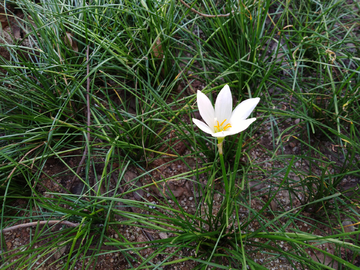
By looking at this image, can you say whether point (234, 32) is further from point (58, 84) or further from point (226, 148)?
point (58, 84)

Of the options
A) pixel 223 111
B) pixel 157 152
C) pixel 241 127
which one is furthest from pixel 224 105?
pixel 157 152

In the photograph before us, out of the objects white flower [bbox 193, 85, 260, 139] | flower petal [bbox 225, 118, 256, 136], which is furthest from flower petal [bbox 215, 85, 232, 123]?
flower petal [bbox 225, 118, 256, 136]

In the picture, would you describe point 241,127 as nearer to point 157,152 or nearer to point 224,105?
point 224,105

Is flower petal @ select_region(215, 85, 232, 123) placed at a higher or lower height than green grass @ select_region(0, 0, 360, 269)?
higher

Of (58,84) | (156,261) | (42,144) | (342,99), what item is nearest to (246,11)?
(342,99)

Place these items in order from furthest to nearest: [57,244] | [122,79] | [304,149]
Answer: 1. [122,79]
2. [304,149]
3. [57,244]

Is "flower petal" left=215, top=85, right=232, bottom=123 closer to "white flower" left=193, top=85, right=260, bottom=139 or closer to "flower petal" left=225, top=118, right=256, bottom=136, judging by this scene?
"white flower" left=193, top=85, right=260, bottom=139
